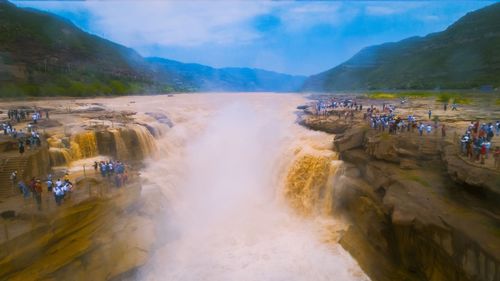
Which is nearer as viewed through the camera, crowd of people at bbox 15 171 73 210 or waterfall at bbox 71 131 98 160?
crowd of people at bbox 15 171 73 210

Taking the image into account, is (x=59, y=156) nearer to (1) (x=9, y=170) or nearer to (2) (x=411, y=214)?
(1) (x=9, y=170)

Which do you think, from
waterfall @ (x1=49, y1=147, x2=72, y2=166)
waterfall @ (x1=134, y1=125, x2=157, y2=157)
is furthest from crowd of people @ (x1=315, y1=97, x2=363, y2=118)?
waterfall @ (x1=49, y1=147, x2=72, y2=166)

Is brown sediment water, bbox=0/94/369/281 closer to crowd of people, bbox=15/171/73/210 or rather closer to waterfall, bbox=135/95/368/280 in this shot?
waterfall, bbox=135/95/368/280

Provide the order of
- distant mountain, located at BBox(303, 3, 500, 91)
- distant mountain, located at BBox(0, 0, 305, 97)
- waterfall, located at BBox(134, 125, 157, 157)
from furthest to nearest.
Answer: distant mountain, located at BBox(303, 3, 500, 91) → distant mountain, located at BBox(0, 0, 305, 97) → waterfall, located at BBox(134, 125, 157, 157)

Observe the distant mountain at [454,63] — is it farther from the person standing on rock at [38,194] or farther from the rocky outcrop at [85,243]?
the person standing on rock at [38,194]

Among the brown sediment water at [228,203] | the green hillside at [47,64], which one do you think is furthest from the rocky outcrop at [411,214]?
the green hillside at [47,64]

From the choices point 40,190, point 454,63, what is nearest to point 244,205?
point 40,190
